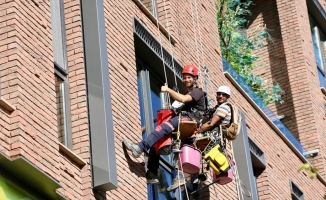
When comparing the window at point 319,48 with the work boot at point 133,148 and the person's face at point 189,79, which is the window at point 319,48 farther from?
the work boot at point 133,148

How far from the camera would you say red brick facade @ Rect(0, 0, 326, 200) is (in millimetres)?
13641

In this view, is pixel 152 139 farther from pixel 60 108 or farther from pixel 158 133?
pixel 60 108

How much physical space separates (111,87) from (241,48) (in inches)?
507

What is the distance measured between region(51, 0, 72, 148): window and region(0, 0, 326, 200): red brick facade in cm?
8

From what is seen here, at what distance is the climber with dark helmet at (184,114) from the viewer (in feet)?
52.2

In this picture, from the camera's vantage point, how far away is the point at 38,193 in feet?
44.7

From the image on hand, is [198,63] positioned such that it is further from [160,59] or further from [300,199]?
[300,199]

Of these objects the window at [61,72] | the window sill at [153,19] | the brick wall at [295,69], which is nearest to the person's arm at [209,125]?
the window at [61,72]

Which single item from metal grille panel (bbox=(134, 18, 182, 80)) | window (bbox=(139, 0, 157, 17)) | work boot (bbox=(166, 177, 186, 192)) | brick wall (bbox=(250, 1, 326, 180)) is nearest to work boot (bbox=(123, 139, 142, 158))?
work boot (bbox=(166, 177, 186, 192))

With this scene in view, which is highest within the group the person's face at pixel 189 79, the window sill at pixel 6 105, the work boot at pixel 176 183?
the person's face at pixel 189 79

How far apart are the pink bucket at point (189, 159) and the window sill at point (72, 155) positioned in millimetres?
1709

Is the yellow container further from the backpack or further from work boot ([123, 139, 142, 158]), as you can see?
work boot ([123, 139, 142, 158])

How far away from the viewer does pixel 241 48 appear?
28844mm

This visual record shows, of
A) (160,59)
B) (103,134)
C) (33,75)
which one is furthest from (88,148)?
(160,59)
